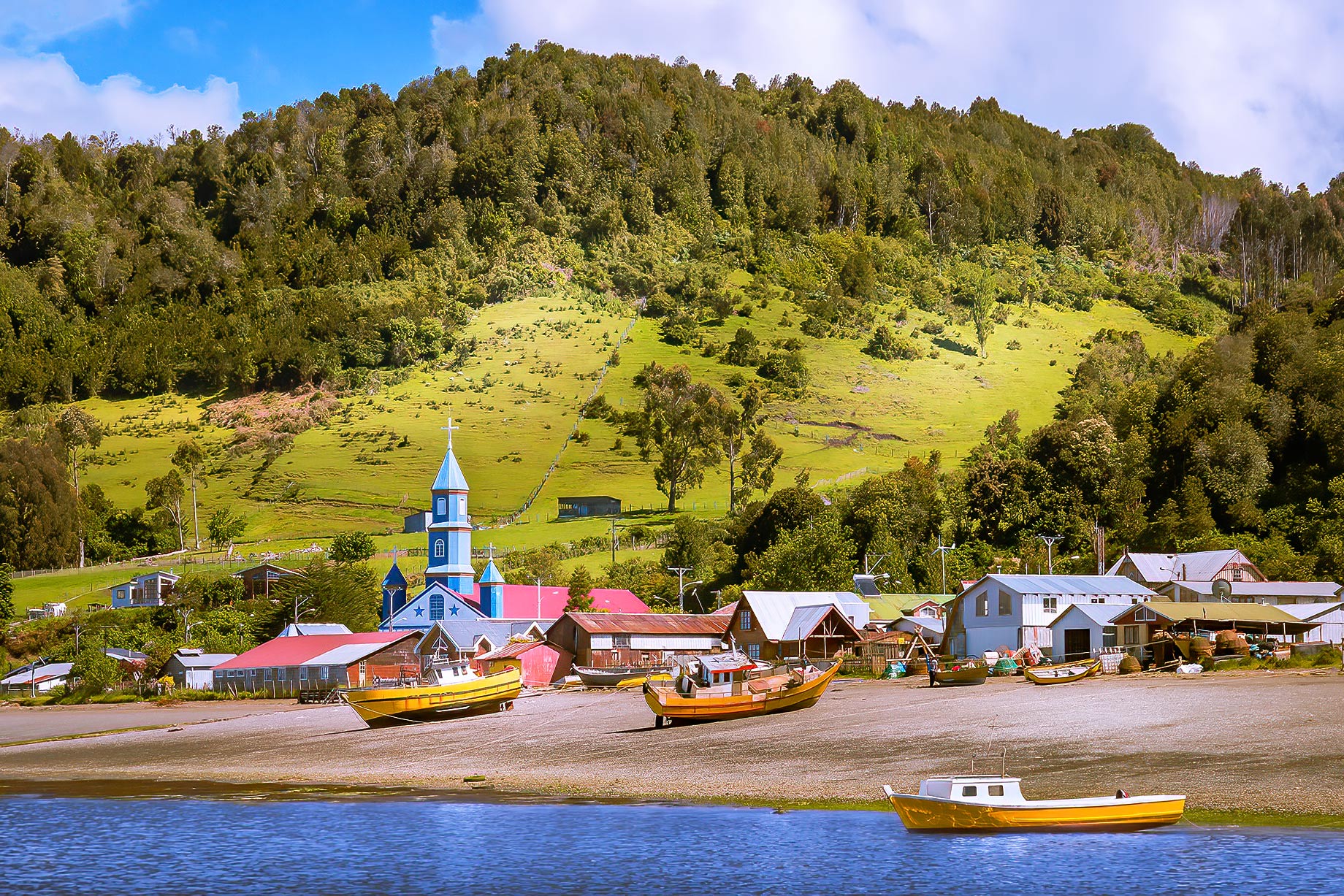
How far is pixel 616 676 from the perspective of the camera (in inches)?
2835

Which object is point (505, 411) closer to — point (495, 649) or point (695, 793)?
point (495, 649)

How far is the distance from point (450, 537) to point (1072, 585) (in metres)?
42.0

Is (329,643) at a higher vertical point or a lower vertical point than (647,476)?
lower

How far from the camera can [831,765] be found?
3638 centimetres

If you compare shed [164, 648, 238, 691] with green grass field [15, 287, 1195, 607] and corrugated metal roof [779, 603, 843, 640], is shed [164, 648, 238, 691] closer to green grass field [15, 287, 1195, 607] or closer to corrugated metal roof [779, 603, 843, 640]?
green grass field [15, 287, 1195, 607]

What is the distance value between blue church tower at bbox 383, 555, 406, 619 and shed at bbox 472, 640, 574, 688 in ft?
66.1

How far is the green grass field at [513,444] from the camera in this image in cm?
14550

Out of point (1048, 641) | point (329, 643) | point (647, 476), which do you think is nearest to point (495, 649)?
point (329, 643)

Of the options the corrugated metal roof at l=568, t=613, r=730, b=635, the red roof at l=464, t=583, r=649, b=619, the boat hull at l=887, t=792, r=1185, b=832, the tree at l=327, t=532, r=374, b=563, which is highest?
the tree at l=327, t=532, r=374, b=563

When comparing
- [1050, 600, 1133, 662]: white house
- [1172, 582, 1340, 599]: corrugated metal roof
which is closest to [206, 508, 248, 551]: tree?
[1050, 600, 1133, 662]: white house

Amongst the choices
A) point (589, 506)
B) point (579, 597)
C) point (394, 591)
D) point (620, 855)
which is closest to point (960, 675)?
point (620, 855)

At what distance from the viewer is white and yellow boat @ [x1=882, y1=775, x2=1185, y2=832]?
2695 centimetres

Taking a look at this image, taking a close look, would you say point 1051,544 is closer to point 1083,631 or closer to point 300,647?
point 1083,631

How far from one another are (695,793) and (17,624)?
89077mm
